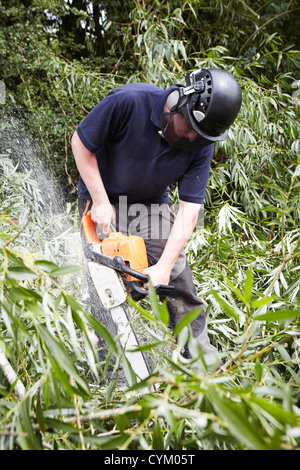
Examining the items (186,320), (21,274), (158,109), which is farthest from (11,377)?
(158,109)

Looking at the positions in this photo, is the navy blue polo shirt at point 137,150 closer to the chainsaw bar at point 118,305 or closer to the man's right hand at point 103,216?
the man's right hand at point 103,216

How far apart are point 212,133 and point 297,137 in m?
2.16

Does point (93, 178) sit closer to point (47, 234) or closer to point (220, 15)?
point (47, 234)

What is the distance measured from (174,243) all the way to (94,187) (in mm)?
416

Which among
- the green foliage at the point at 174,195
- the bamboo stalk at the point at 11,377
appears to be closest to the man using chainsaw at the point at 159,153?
the green foliage at the point at 174,195

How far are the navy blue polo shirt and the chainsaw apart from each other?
42cm

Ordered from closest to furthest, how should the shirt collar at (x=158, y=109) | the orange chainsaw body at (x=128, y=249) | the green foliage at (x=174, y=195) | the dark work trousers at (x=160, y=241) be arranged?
the green foliage at (x=174, y=195) < the orange chainsaw body at (x=128, y=249) < the shirt collar at (x=158, y=109) < the dark work trousers at (x=160, y=241)

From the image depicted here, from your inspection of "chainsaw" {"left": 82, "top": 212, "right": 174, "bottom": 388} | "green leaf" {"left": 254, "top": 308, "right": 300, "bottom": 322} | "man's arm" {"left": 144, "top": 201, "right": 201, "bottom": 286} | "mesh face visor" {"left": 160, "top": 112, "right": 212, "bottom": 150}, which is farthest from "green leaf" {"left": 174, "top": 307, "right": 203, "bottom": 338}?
"mesh face visor" {"left": 160, "top": 112, "right": 212, "bottom": 150}

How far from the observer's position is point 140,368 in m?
1.36

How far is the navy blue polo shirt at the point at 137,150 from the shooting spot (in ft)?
5.37

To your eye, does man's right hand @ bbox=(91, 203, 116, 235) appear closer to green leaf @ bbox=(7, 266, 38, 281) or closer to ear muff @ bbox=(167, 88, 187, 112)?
ear muff @ bbox=(167, 88, 187, 112)

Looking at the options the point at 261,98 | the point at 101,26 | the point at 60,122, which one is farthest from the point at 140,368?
the point at 101,26

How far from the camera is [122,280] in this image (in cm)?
142

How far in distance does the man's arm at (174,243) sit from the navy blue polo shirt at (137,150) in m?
0.06
